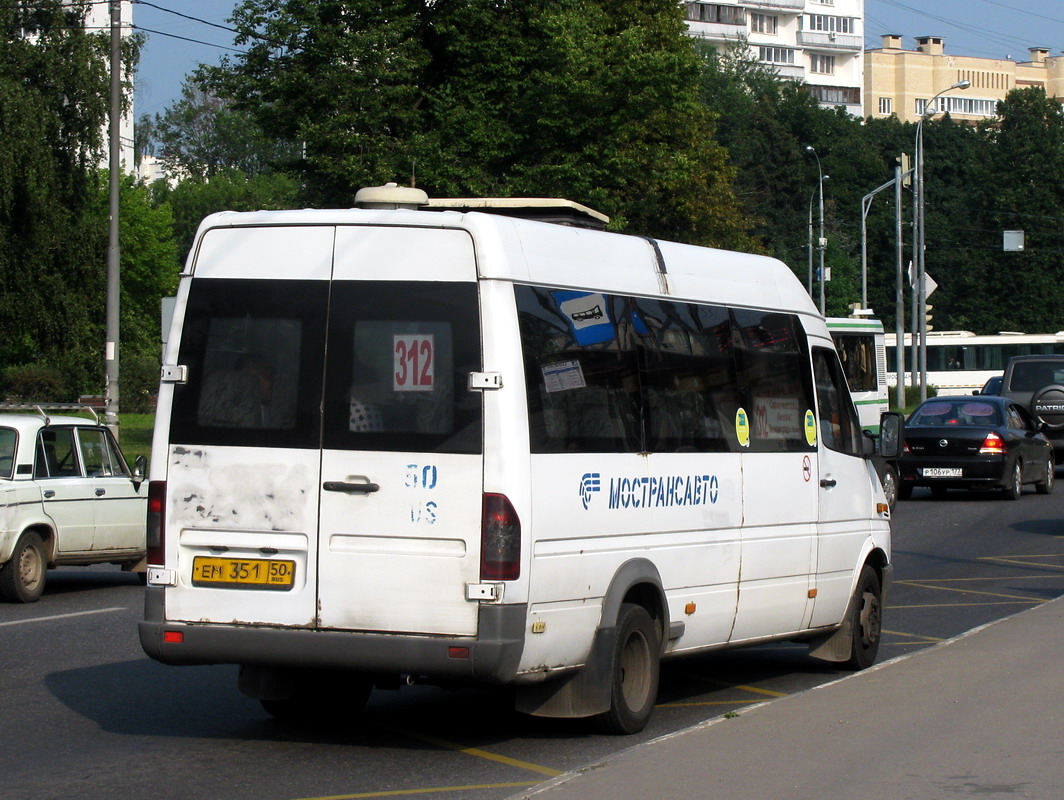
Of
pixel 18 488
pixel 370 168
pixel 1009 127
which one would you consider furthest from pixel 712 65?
pixel 18 488

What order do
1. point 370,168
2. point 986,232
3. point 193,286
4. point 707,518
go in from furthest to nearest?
point 986,232 < point 370,168 < point 707,518 < point 193,286

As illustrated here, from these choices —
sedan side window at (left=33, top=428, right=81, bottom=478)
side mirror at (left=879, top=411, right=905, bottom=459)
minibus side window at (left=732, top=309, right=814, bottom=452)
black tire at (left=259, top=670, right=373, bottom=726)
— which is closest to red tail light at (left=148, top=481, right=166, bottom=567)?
black tire at (left=259, top=670, right=373, bottom=726)

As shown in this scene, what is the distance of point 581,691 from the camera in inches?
290

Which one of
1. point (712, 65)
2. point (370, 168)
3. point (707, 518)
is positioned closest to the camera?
point (707, 518)

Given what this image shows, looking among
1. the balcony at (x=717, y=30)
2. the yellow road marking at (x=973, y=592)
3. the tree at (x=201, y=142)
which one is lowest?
the yellow road marking at (x=973, y=592)

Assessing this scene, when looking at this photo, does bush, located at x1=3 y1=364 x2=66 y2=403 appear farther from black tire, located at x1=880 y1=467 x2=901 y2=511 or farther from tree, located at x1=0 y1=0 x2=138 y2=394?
black tire, located at x1=880 y1=467 x2=901 y2=511

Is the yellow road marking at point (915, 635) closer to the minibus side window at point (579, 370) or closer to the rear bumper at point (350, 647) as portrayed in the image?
the minibus side window at point (579, 370)

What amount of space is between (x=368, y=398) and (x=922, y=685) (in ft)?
11.7

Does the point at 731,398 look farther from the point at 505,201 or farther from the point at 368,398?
the point at 368,398

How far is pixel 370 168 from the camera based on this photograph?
111 ft

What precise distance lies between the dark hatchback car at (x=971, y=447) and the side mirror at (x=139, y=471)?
1337 centimetres

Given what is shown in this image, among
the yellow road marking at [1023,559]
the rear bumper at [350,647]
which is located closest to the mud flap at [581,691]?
the rear bumper at [350,647]

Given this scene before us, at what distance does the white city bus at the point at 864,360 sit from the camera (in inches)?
1314

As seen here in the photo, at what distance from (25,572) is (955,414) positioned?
16057 mm
